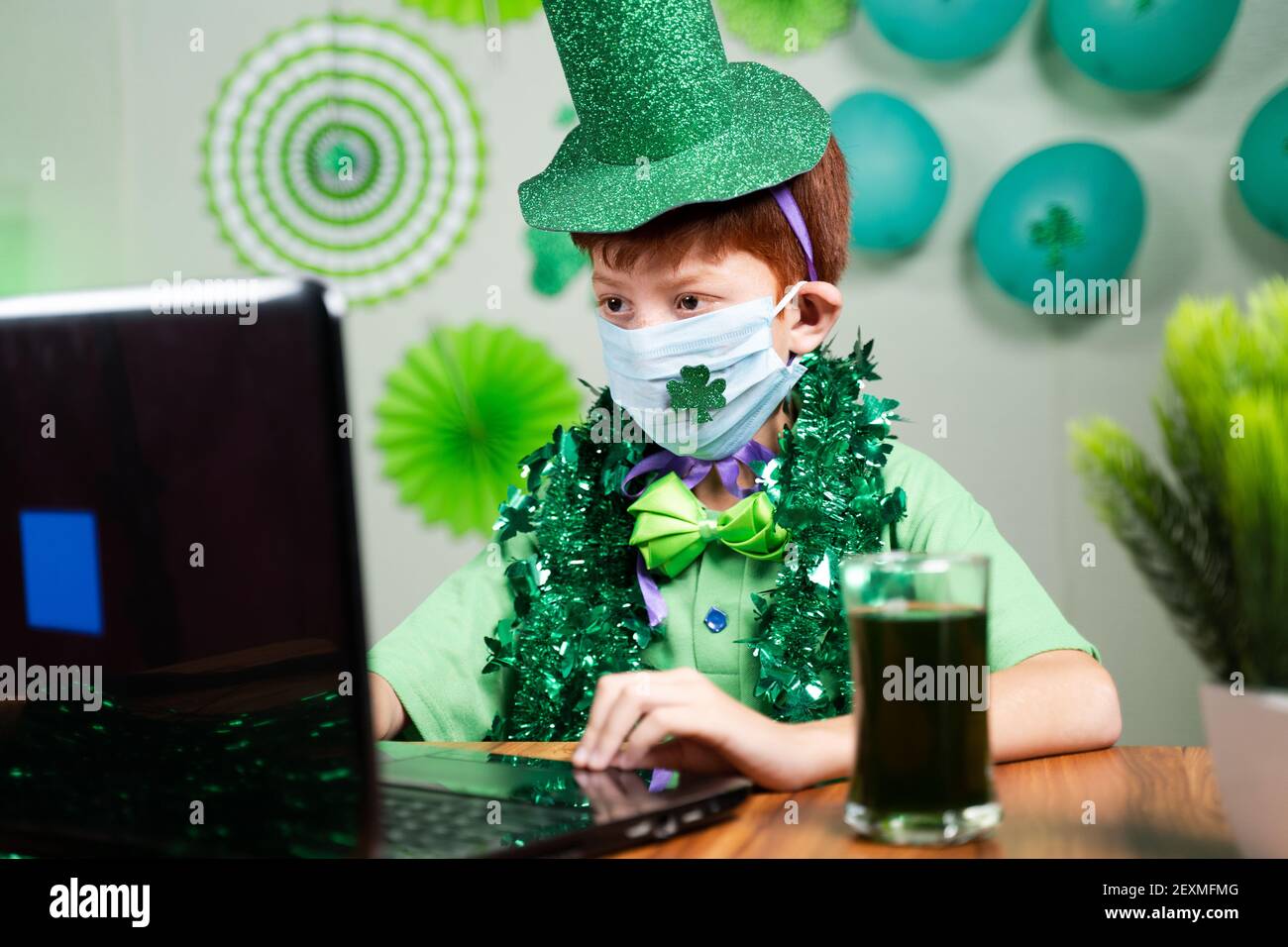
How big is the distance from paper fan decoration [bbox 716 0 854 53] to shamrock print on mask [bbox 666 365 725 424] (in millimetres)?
1891

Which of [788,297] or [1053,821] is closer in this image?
[1053,821]

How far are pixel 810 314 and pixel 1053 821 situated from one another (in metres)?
0.79

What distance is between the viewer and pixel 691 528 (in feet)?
4.41

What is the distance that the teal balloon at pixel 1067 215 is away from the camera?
2.68 meters

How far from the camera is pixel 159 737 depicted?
28.5 inches

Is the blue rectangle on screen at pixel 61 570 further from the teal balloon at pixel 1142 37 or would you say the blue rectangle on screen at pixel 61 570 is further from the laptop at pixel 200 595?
the teal balloon at pixel 1142 37

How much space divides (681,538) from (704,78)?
486 millimetres

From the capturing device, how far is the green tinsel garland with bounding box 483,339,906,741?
4.21ft

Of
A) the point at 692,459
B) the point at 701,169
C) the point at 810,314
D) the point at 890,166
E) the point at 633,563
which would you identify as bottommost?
the point at 633,563

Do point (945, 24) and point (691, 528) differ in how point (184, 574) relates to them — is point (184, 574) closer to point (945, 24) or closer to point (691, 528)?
point (691, 528)

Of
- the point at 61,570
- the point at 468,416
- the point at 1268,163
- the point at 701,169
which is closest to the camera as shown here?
the point at 61,570

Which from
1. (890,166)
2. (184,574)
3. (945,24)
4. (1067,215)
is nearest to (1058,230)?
(1067,215)

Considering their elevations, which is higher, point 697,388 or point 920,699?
point 697,388

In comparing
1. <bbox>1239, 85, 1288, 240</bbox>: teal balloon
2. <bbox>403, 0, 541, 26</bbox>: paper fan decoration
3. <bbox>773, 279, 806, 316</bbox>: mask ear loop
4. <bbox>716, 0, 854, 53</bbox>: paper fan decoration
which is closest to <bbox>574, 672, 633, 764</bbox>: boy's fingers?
<bbox>773, 279, 806, 316</bbox>: mask ear loop
